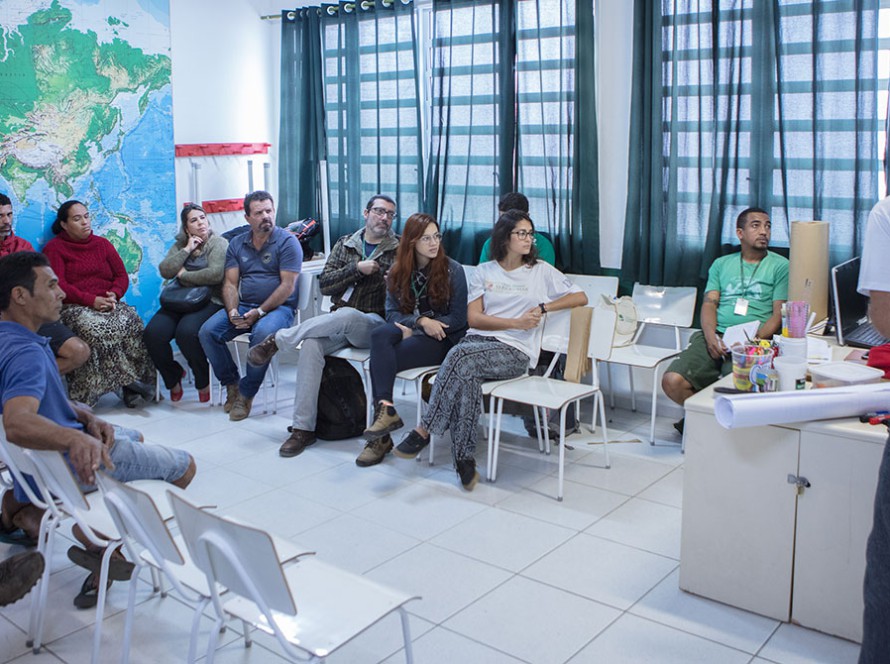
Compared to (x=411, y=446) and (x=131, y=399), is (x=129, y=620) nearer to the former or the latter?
(x=411, y=446)

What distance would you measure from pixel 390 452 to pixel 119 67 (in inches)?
114

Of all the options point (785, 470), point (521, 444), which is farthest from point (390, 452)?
point (785, 470)

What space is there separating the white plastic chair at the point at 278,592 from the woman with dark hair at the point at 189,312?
313 centimetres

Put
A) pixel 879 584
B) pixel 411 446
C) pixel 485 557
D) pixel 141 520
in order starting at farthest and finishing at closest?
pixel 411 446, pixel 485 557, pixel 141 520, pixel 879 584

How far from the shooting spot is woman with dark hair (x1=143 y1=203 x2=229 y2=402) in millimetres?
5145

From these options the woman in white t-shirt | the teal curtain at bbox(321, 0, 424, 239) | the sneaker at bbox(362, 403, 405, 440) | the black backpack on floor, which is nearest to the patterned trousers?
the woman in white t-shirt

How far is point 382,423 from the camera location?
407cm

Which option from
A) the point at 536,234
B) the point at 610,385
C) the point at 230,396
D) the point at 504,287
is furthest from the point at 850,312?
the point at 230,396

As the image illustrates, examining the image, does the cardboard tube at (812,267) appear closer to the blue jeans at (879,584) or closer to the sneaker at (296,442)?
the blue jeans at (879,584)

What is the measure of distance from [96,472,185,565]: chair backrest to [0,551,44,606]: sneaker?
0.45 metres

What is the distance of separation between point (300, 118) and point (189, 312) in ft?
5.41

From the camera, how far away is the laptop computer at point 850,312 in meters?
3.35

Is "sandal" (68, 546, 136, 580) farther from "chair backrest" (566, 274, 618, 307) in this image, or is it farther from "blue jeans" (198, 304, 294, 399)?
"chair backrest" (566, 274, 618, 307)

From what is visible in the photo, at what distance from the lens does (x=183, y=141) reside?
230 inches
